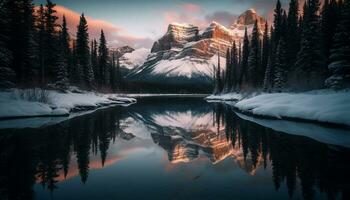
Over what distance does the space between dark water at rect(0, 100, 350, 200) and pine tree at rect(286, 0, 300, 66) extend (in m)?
38.9

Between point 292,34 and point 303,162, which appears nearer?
point 303,162

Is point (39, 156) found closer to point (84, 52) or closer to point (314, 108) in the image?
point (314, 108)

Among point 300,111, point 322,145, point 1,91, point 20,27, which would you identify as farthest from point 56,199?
point 20,27

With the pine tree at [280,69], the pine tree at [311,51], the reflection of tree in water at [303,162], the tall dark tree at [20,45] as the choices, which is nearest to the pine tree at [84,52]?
the tall dark tree at [20,45]

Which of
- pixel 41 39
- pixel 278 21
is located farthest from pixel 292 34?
pixel 41 39

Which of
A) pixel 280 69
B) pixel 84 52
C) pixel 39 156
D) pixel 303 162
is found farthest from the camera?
pixel 84 52

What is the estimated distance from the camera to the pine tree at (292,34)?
160ft

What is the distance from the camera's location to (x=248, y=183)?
7223mm

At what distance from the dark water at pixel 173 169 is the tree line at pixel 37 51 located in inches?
957

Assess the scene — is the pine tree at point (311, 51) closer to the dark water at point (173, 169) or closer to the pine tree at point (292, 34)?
the pine tree at point (292, 34)

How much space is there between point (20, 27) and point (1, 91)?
613 inches

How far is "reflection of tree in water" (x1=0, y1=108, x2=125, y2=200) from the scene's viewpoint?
697 cm

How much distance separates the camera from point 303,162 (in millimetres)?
8891

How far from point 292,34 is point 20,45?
4513 centimetres
